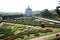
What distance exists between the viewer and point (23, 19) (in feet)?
78.6

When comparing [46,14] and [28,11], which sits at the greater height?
[28,11]

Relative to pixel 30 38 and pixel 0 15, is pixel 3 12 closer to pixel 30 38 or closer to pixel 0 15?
pixel 0 15

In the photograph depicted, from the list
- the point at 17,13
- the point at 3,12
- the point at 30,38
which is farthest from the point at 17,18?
the point at 30,38

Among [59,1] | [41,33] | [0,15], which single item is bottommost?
[41,33]

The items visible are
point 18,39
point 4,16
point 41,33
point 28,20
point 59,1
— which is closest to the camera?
point 18,39

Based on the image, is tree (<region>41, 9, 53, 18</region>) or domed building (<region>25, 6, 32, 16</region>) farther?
tree (<region>41, 9, 53, 18</region>)

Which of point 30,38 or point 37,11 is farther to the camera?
point 37,11

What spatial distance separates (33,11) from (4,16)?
442cm

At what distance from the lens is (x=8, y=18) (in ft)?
77.7

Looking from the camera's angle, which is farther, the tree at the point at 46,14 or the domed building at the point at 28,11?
the tree at the point at 46,14

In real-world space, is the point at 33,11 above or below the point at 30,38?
above

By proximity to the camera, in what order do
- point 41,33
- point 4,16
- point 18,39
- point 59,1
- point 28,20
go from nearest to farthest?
point 18,39, point 41,33, point 59,1, point 28,20, point 4,16

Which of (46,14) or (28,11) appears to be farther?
(46,14)

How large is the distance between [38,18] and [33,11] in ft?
4.43
